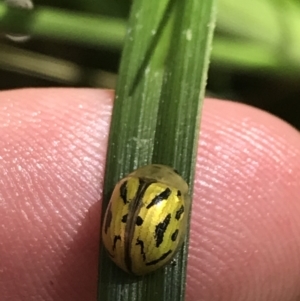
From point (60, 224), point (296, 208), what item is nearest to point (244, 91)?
point (296, 208)

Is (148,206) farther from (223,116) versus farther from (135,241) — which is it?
(223,116)

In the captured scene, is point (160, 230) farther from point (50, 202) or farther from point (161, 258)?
point (50, 202)

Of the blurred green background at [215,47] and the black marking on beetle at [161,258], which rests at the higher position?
the blurred green background at [215,47]

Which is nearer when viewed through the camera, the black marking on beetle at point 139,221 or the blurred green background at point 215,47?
the black marking on beetle at point 139,221

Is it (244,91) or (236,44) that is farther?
(244,91)

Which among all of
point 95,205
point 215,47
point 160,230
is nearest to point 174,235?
point 160,230

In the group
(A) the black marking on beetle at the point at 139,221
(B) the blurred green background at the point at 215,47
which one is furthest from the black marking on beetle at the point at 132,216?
(B) the blurred green background at the point at 215,47

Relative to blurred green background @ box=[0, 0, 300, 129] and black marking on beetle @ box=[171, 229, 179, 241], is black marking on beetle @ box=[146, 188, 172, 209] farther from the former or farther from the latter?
blurred green background @ box=[0, 0, 300, 129]

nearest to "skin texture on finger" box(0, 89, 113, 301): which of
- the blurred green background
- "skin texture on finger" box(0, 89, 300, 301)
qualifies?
"skin texture on finger" box(0, 89, 300, 301)

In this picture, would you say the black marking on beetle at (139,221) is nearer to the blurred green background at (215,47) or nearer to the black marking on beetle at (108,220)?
the black marking on beetle at (108,220)
